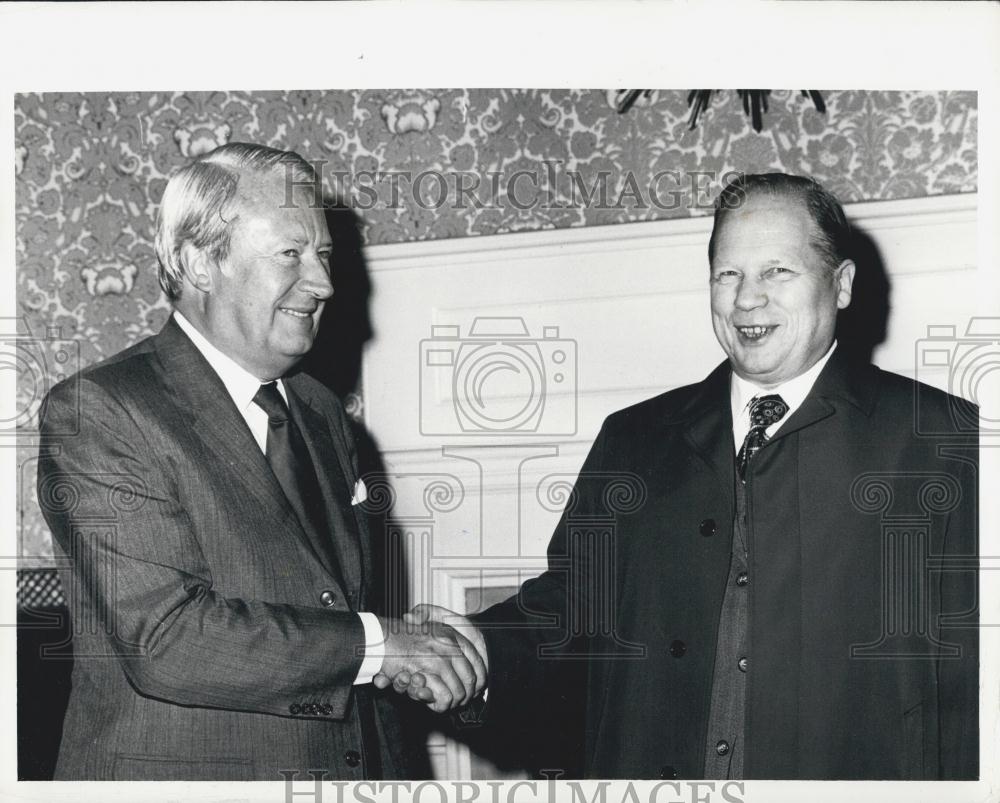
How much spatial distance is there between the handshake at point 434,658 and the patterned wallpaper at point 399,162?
866 millimetres

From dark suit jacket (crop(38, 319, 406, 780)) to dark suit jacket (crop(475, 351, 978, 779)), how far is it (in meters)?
0.43

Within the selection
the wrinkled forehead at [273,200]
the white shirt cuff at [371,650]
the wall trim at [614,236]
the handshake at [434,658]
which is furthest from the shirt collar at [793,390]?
the wrinkled forehead at [273,200]

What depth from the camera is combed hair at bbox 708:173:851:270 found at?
8.35 feet

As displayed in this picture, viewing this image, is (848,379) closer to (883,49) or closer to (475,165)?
(883,49)

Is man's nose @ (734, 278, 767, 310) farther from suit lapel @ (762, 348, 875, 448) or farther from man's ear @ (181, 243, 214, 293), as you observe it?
man's ear @ (181, 243, 214, 293)

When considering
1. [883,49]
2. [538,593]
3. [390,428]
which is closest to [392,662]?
[538,593]

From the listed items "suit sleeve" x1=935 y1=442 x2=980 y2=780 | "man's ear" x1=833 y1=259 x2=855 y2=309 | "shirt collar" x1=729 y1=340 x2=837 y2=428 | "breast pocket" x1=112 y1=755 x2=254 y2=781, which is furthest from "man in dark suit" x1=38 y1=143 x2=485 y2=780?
"man's ear" x1=833 y1=259 x2=855 y2=309

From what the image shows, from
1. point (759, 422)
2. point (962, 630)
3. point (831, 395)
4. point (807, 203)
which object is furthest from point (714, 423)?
point (962, 630)

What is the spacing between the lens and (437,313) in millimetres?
2701

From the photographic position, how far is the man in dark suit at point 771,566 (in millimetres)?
2434

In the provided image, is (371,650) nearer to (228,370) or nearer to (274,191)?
(228,370)

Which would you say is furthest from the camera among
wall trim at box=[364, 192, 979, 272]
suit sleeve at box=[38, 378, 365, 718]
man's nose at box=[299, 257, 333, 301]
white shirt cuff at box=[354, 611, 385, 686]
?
wall trim at box=[364, 192, 979, 272]

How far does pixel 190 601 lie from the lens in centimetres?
232

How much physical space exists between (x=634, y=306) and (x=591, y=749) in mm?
973
